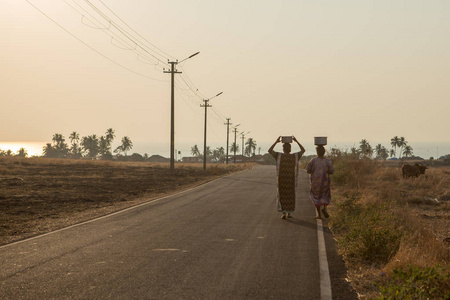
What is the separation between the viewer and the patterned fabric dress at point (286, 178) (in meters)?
12.9

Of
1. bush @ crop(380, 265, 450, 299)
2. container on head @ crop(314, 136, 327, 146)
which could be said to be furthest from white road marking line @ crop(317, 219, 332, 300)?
container on head @ crop(314, 136, 327, 146)

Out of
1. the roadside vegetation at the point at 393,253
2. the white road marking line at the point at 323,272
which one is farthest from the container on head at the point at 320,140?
the white road marking line at the point at 323,272

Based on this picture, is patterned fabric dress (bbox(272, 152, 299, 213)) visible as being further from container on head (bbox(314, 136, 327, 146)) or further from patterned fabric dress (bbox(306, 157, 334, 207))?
container on head (bbox(314, 136, 327, 146))

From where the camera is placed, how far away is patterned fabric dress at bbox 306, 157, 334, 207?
12930 millimetres

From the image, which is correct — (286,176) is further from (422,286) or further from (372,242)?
(422,286)

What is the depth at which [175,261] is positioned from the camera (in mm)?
7711

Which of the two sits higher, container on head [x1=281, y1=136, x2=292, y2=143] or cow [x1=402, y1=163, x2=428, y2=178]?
container on head [x1=281, y1=136, x2=292, y2=143]

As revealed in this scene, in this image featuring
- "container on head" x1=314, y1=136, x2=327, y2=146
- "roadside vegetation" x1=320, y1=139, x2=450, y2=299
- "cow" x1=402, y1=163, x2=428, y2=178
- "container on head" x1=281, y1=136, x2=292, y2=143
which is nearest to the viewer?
"roadside vegetation" x1=320, y1=139, x2=450, y2=299

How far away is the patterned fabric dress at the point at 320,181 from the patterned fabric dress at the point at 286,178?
1.39 feet

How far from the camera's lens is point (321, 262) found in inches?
310

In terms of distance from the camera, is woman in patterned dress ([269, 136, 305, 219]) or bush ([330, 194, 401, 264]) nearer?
bush ([330, 194, 401, 264])

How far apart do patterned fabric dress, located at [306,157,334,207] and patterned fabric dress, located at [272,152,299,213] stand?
423mm

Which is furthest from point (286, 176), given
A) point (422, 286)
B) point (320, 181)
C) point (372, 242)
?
point (422, 286)

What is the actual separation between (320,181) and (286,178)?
89 centimetres
